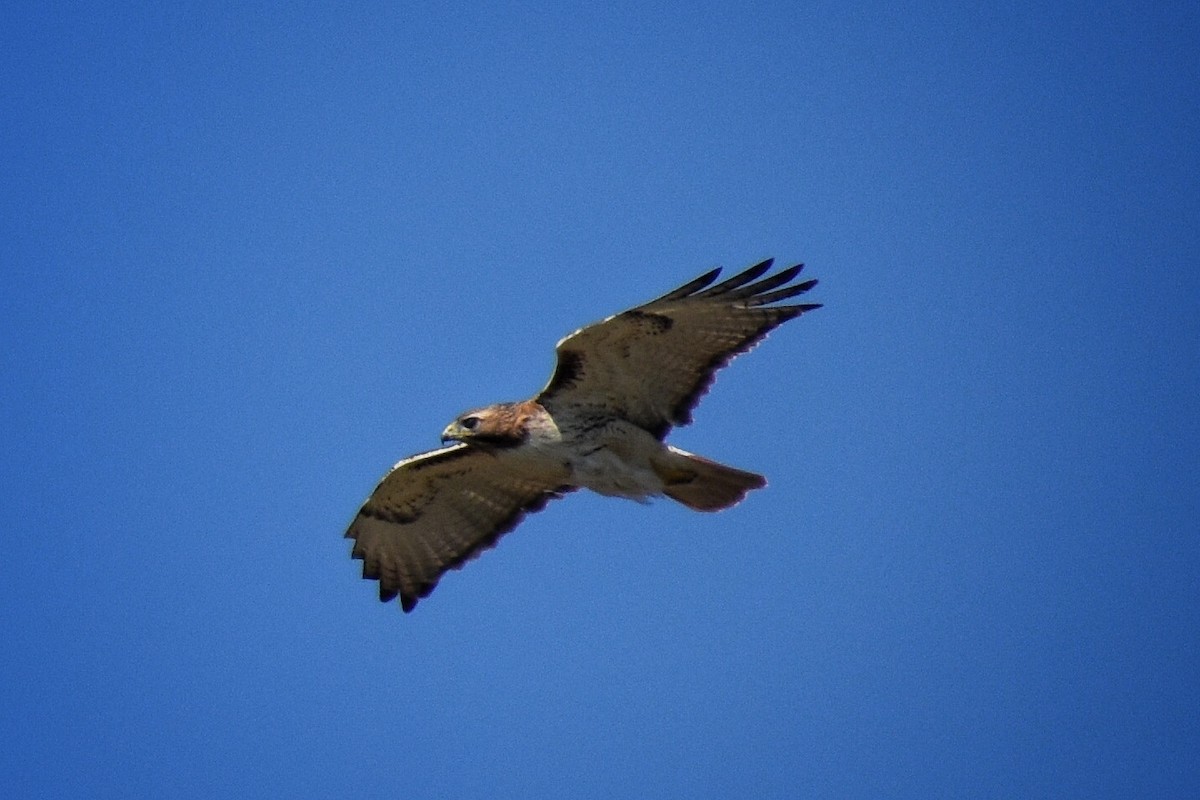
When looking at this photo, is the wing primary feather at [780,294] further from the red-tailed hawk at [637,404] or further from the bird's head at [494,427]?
the bird's head at [494,427]

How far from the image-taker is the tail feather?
9008mm

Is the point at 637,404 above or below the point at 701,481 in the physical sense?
above

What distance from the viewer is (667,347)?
8.93 meters

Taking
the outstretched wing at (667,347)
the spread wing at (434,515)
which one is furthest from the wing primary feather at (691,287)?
the spread wing at (434,515)

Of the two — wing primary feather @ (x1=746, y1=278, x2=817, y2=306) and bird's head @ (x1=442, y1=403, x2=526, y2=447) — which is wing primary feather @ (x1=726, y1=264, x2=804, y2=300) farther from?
bird's head @ (x1=442, y1=403, x2=526, y2=447)

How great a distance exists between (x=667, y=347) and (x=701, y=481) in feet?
2.85

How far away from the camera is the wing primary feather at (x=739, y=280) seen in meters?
8.53

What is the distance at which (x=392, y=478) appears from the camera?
9844mm

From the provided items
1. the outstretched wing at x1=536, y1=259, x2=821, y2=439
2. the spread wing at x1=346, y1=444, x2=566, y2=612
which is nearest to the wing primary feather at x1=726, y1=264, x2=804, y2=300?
the outstretched wing at x1=536, y1=259, x2=821, y2=439

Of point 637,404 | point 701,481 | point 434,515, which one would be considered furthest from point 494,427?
point 434,515

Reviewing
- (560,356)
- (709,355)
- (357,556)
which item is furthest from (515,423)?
(357,556)

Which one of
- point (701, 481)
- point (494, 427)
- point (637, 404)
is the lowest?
point (701, 481)

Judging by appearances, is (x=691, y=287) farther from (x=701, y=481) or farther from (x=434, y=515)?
(x=434, y=515)

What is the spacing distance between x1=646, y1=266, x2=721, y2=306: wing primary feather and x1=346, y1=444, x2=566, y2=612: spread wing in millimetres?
1689
